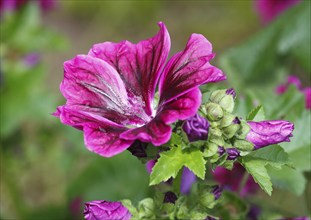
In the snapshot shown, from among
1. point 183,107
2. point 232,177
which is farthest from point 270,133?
point 232,177

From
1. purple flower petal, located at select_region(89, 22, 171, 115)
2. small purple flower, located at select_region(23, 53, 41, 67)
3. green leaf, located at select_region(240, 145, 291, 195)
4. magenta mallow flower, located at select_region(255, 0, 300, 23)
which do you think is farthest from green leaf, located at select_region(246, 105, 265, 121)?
small purple flower, located at select_region(23, 53, 41, 67)

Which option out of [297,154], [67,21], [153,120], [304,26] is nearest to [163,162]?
[153,120]

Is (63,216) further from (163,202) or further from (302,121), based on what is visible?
(163,202)

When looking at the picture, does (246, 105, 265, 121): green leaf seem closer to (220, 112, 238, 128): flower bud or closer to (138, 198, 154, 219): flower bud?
(220, 112, 238, 128): flower bud

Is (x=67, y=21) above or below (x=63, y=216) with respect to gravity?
above

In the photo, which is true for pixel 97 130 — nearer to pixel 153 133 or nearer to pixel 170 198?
pixel 153 133

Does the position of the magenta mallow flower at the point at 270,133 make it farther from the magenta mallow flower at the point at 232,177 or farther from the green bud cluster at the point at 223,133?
the magenta mallow flower at the point at 232,177
